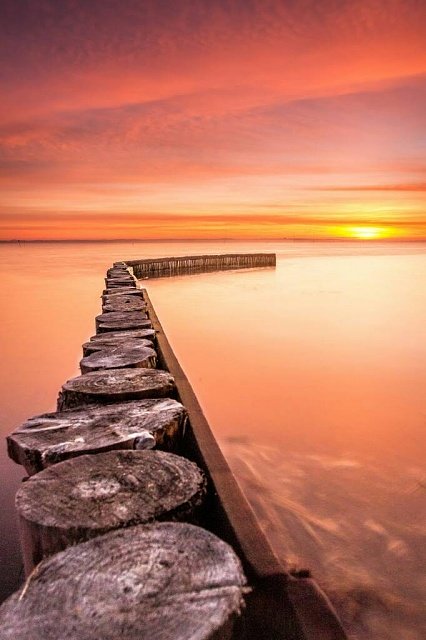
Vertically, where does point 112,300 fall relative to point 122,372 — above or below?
above

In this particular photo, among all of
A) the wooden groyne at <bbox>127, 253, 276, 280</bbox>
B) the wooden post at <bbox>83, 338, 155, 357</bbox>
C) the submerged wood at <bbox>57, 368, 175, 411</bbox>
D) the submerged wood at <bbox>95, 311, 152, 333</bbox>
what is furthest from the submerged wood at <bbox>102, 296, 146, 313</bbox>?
the wooden groyne at <bbox>127, 253, 276, 280</bbox>

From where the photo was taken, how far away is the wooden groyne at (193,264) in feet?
88.4

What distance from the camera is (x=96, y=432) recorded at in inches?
90.7

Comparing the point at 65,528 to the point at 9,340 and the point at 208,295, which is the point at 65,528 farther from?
the point at 208,295

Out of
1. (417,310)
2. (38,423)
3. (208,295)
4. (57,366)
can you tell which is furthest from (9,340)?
(417,310)

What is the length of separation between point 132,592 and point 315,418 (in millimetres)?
5119

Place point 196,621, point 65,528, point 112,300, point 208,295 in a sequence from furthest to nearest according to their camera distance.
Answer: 1. point 208,295
2. point 112,300
3. point 65,528
4. point 196,621

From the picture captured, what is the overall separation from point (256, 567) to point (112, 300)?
6746 millimetres

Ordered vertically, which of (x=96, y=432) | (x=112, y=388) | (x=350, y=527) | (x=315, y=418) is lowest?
(x=350, y=527)

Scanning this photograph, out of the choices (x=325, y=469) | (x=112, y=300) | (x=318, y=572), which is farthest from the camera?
(x=112, y=300)

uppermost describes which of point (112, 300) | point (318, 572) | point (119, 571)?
point (112, 300)

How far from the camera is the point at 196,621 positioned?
118cm

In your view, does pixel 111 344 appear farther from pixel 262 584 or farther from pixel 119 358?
pixel 262 584

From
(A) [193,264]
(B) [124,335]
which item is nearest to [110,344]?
(B) [124,335]
